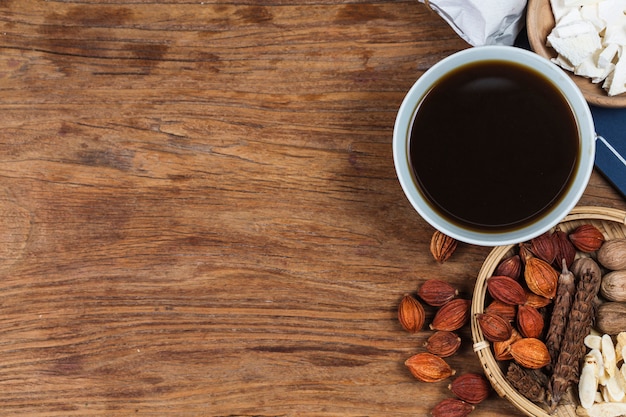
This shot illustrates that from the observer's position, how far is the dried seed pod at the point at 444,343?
0.92 meters

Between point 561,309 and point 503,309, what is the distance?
0.07 m

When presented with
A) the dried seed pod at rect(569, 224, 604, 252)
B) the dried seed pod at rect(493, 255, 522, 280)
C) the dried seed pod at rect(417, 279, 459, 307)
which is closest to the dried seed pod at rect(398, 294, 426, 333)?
the dried seed pod at rect(417, 279, 459, 307)

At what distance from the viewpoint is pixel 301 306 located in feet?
3.20

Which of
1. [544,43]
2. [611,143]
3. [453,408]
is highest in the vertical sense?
[544,43]

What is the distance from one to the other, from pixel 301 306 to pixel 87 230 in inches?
12.6

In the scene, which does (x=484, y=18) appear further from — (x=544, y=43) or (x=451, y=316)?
(x=451, y=316)

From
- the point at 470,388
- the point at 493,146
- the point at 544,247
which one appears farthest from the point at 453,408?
the point at 493,146

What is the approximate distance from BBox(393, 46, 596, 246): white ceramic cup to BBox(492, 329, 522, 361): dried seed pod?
155mm

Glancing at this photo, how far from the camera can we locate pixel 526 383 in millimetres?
878

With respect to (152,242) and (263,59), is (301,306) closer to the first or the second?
(152,242)

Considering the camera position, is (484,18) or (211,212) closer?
(484,18)

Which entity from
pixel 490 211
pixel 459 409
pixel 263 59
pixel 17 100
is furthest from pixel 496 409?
pixel 17 100

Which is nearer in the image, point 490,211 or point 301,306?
point 490,211

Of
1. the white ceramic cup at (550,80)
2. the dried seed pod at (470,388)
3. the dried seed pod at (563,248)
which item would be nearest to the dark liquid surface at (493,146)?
the white ceramic cup at (550,80)
